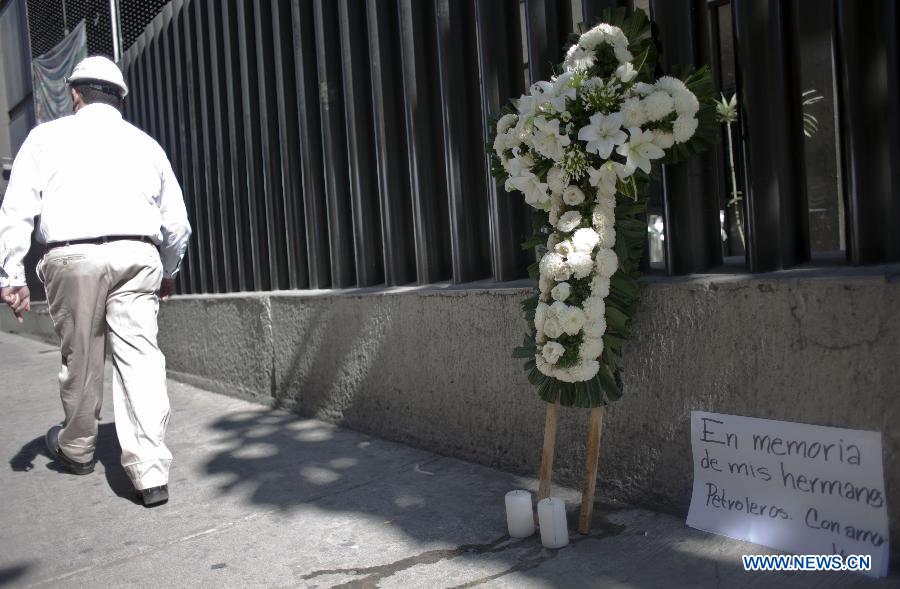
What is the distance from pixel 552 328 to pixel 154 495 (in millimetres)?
2066

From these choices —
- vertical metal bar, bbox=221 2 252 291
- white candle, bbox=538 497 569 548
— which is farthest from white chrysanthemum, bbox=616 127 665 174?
vertical metal bar, bbox=221 2 252 291

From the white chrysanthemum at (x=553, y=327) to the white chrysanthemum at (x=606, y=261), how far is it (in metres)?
0.22

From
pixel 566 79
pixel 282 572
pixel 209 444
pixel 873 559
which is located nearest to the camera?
pixel 873 559

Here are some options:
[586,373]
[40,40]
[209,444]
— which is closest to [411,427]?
[209,444]

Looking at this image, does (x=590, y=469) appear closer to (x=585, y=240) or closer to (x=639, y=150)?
(x=585, y=240)

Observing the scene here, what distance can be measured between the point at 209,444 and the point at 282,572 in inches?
81.3

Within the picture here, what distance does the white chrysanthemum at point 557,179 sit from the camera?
2.58 metres

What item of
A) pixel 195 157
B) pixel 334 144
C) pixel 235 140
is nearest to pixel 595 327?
pixel 334 144

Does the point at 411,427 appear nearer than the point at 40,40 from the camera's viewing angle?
Yes

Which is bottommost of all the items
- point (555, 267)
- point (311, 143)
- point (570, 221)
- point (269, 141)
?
point (555, 267)

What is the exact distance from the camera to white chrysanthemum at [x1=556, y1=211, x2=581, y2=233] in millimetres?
2604

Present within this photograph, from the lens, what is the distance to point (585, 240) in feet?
8.41

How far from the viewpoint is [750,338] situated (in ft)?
8.36

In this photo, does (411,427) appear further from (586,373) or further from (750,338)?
(750,338)
